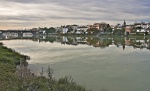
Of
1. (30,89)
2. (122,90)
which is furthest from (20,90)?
(122,90)

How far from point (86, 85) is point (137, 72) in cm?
614

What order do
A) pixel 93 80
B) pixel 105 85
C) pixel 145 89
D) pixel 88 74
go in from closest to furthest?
1. pixel 145 89
2. pixel 105 85
3. pixel 93 80
4. pixel 88 74

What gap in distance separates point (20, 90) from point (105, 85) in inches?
293

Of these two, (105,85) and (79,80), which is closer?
(105,85)

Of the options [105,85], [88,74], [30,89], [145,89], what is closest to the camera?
[30,89]

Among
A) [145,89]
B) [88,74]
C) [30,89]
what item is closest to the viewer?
[30,89]

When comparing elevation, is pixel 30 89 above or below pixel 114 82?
above

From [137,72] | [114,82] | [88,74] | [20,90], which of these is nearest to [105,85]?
[114,82]

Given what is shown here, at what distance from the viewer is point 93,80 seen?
53.6 ft

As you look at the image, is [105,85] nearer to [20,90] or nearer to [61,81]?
[61,81]

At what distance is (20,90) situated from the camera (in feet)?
26.9

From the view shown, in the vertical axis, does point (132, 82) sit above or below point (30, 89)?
A: below

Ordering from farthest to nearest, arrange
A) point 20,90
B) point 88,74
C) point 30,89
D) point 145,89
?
A: point 88,74 → point 145,89 → point 20,90 → point 30,89

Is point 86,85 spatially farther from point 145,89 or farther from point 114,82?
point 145,89
